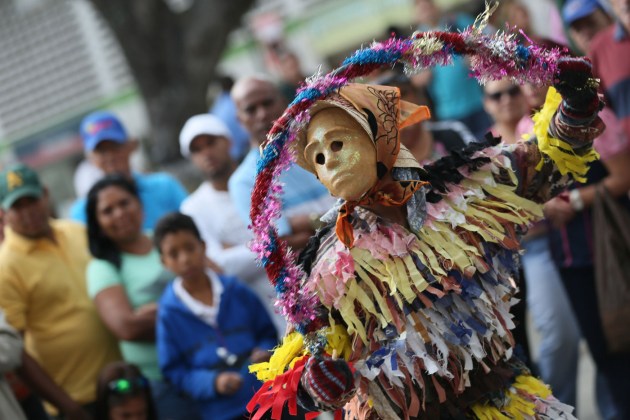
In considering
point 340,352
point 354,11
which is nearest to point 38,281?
point 340,352

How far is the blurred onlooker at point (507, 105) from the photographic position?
4.96 meters

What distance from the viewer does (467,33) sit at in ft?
9.98

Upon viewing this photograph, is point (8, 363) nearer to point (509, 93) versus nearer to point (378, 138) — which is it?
point (378, 138)

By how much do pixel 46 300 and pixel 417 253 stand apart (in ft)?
8.45

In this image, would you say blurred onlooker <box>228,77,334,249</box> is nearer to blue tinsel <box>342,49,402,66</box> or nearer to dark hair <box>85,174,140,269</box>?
dark hair <box>85,174,140,269</box>

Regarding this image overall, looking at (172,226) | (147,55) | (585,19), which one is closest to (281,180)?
(172,226)

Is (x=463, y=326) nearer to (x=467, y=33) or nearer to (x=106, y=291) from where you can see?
(x=467, y=33)

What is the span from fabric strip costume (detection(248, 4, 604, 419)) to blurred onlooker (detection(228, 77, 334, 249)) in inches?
57.3

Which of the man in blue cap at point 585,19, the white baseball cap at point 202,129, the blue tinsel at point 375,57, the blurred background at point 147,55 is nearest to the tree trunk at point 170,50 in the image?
the blurred background at point 147,55

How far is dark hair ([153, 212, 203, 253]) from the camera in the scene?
4746 mm

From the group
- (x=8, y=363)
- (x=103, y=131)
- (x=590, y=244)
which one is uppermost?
(x=103, y=131)

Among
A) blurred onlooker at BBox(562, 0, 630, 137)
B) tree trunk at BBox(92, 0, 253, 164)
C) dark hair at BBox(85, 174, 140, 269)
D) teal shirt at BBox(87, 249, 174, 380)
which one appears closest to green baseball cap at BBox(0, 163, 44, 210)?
dark hair at BBox(85, 174, 140, 269)

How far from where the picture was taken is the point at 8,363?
431 cm

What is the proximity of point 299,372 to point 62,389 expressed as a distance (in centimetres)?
225
